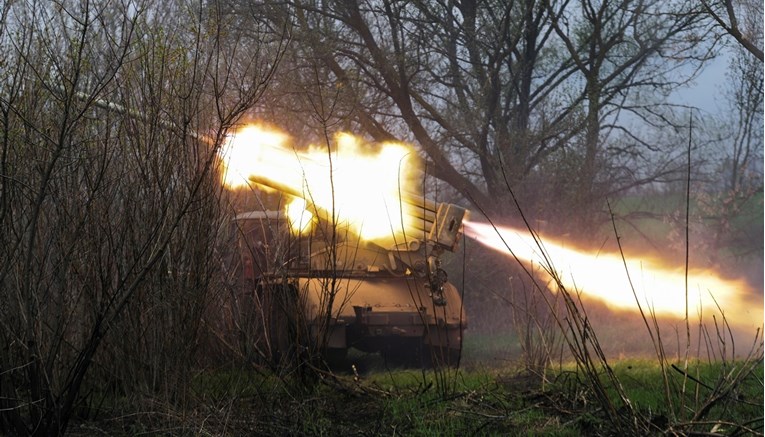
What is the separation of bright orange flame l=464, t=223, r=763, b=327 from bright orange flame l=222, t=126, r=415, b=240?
1353 millimetres

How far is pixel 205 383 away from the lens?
8.64 metres

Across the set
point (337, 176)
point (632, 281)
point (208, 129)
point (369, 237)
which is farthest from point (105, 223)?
point (632, 281)

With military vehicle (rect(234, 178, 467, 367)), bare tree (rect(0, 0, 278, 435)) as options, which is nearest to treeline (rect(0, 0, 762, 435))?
bare tree (rect(0, 0, 278, 435))

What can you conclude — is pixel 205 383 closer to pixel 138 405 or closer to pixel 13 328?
pixel 138 405

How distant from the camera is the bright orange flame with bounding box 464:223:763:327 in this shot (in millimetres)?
14753

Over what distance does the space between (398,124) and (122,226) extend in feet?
45.0

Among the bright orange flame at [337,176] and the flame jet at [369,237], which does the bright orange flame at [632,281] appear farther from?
the bright orange flame at [337,176]

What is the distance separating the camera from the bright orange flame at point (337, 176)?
37.1ft

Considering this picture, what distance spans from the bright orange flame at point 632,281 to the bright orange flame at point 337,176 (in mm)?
1353

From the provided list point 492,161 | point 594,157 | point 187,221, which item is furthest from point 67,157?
point 594,157

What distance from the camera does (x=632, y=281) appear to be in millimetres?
15766

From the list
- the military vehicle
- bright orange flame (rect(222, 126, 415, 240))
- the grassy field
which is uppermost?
bright orange flame (rect(222, 126, 415, 240))

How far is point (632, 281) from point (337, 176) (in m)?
6.51

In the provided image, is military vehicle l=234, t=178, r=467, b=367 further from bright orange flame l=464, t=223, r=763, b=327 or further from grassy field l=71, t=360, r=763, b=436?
grassy field l=71, t=360, r=763, b=436
